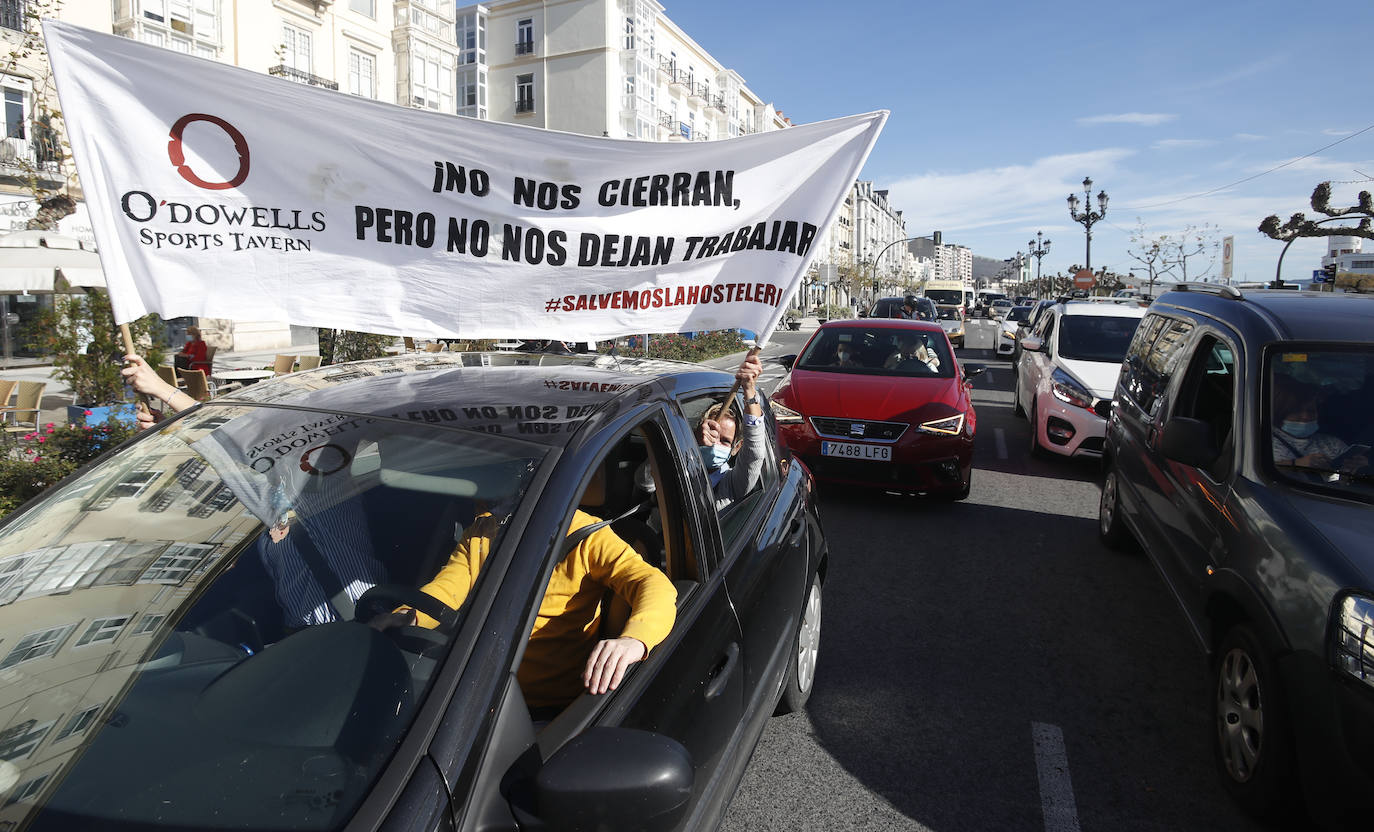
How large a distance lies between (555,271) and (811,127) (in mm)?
1327

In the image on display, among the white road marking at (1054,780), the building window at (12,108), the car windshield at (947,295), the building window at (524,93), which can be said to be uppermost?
the building window at (524,93)

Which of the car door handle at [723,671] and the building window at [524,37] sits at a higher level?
the building window at [524,37]

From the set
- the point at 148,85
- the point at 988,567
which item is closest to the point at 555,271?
the point at 148,85

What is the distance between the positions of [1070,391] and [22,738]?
9.04 m

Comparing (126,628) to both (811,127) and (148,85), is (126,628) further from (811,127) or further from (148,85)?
(811,127)

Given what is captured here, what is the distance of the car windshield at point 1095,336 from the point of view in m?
9.88

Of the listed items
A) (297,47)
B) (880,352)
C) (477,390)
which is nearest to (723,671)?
(477,390)

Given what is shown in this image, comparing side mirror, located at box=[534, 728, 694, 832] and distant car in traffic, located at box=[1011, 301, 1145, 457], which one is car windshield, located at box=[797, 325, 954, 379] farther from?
side mirror, located at box=[534, 728, 694, 832]

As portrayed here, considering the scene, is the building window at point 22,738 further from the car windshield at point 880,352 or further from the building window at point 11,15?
the building window at point 11,15

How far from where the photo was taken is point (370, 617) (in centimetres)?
177

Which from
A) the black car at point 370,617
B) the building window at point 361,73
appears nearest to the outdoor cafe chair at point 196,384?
the black car at point 370,617

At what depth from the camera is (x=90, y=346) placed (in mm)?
8812

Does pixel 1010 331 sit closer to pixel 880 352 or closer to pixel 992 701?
pixel 880 352

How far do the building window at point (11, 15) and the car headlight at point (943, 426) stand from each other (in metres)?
26.4
